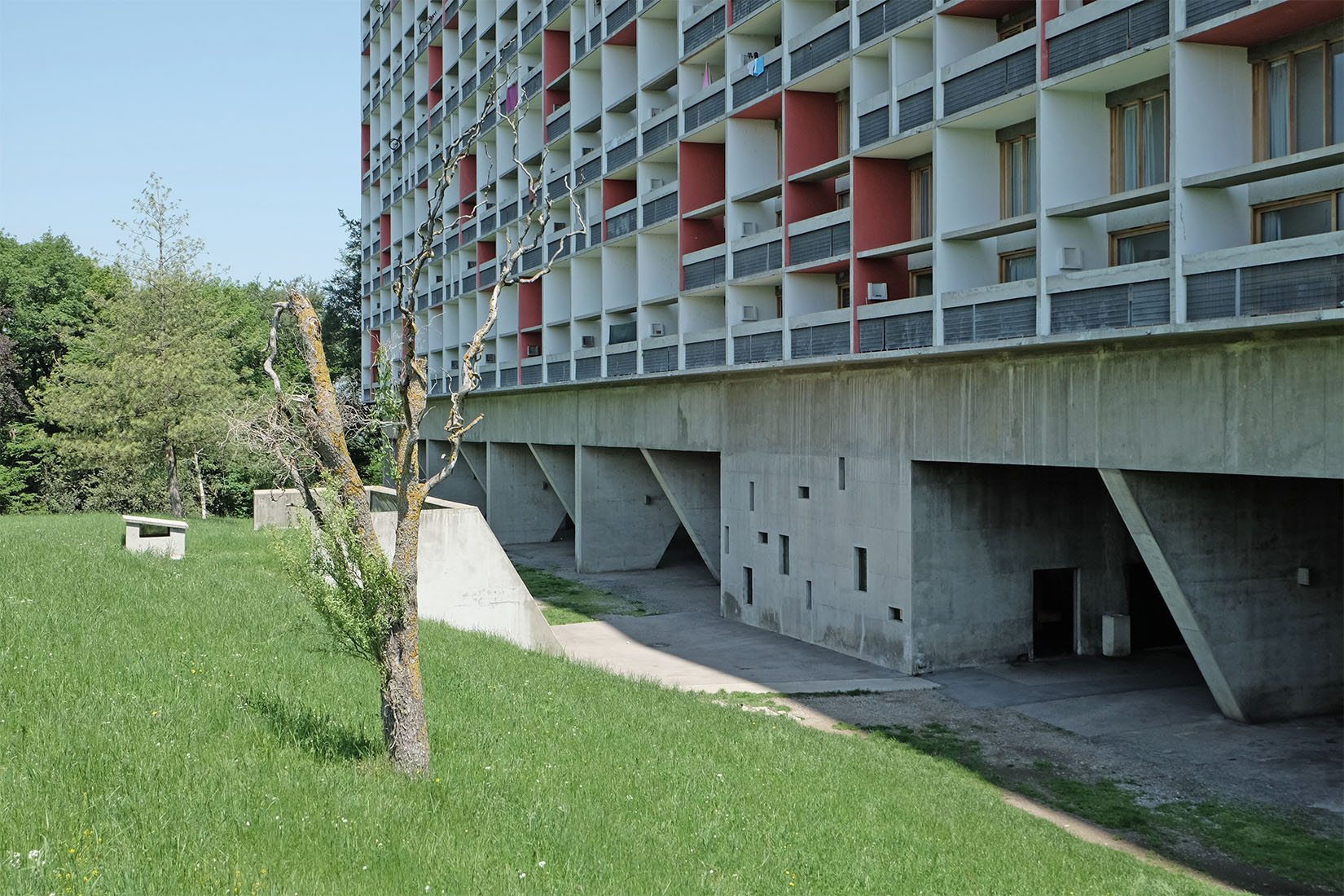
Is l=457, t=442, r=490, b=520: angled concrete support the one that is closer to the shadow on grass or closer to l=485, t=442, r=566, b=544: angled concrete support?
l=485, t=442, r=566, b=544: angled concrete support

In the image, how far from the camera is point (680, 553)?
42.3m

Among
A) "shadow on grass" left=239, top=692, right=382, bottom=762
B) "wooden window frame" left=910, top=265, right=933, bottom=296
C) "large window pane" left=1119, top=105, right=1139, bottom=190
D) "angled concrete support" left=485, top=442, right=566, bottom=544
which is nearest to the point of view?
"shadow on grass" left=239, top=692, right=382, bottom=762

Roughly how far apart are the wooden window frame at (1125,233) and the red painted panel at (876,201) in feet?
16.6

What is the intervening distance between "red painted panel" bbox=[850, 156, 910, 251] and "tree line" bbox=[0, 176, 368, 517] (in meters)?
12.8

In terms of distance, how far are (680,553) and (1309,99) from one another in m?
28.8

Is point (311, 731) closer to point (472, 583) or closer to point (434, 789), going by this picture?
point (434, 789)

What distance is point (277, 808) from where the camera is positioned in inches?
348

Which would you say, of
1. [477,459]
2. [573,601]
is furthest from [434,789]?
[477,459]

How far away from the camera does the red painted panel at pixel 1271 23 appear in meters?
14.9

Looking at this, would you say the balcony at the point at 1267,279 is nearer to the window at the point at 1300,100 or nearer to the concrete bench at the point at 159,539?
the window at the point at 1300,100

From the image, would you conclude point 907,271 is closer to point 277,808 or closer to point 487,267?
point 277,808

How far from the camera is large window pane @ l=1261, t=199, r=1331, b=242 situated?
16156 millimetres

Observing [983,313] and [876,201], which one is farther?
[876,201]

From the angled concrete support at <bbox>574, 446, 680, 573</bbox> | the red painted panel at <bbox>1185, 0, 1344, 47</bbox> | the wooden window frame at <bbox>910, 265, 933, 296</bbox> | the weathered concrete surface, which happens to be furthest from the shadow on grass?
the angled concrete support at <bbox>574, 446, 680, 573</bbox>
